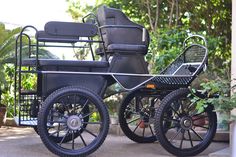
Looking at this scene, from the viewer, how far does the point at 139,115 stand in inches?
230

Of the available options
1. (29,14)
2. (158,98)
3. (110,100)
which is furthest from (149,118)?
(29,14)

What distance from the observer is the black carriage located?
4672 millimetres

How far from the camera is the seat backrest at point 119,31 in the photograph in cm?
533

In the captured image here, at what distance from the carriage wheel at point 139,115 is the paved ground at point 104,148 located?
0.14m

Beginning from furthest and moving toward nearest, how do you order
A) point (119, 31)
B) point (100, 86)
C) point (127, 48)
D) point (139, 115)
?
point (139, 115)
point (119, 31)
point (127, 48)
point (100, 86)

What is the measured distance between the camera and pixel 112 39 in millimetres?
5340

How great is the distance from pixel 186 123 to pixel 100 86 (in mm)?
1076

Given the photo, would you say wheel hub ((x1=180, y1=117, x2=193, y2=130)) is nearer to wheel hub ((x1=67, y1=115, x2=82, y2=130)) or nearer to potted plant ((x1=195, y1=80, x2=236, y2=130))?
potted plant ((x1=195, y1=80, x2=236, y2=130))

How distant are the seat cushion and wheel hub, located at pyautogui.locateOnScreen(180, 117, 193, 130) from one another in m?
0.94

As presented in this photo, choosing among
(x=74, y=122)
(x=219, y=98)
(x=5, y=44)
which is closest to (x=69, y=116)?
(x=74, y=122)

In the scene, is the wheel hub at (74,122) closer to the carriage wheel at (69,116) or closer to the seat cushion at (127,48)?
the carriage wheel at (69,116)

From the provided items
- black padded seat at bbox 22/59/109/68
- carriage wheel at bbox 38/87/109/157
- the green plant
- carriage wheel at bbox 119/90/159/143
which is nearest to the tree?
carriage wheel at bbox 119/90/159/143

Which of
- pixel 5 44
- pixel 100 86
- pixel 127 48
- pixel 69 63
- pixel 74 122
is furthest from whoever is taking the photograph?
pixel 5 44

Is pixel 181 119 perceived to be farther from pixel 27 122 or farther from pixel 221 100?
pixel 27 122
